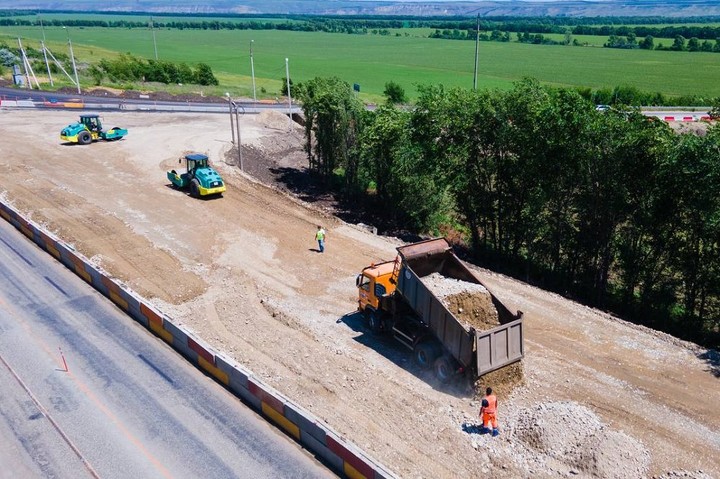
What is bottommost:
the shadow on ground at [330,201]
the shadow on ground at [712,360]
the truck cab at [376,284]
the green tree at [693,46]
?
the green tree at [693,46]

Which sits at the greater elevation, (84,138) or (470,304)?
(470,304)

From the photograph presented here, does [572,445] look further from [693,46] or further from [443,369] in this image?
[693,46]

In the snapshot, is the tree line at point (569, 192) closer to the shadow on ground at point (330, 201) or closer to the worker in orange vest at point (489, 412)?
the shadow on ground at point (330, 201)

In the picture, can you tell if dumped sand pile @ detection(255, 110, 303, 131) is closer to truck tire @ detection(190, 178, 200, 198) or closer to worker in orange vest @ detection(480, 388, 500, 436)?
truck tire @ detection(190, 178, 200, 198)

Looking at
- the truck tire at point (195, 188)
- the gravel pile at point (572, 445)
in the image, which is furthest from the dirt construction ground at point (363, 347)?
the truck tire at point (195, 188)

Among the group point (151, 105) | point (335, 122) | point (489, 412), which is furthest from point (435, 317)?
point (151, 105)

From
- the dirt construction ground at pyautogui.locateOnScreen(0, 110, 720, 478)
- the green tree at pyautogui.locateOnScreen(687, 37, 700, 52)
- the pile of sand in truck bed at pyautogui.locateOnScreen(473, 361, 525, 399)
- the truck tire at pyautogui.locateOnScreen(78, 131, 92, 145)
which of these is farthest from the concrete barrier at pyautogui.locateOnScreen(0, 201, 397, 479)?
the green tree at pyautogui.locateOnScreen(687, 37, 700, 52)

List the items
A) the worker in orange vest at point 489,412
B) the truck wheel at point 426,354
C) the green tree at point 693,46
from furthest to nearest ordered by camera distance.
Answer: the green tree at point 693,46 → the truck wheel at point 426,354 → the worker in orange vest at point 489,412
